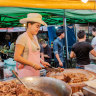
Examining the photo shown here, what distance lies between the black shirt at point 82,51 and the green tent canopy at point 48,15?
0.78 m

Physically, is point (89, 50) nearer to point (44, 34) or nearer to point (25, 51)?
point (44, 34)

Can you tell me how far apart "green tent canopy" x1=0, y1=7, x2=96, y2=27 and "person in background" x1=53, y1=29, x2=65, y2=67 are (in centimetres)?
33

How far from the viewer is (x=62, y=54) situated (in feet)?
11.5

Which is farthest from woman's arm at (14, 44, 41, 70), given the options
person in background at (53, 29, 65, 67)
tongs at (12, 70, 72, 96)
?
person in background at (53, 29, 65, 67)

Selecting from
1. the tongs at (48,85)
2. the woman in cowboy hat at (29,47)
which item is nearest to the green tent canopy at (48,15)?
the woman in cowboy hat at (29,47)

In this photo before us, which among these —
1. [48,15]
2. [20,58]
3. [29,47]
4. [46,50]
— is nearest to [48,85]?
[20,58]

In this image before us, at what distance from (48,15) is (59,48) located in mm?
850

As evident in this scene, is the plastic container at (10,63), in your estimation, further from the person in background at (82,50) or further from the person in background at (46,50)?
the person in background at (82,50)

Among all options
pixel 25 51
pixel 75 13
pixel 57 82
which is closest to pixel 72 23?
pixel 75 13

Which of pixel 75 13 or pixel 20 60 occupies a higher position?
pixel 75 13

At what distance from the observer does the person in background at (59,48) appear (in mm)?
3314

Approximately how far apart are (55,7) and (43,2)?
269 mm

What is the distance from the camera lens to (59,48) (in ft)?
11.2

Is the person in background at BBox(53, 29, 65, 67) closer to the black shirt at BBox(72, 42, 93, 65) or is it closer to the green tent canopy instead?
the green tent canopy
